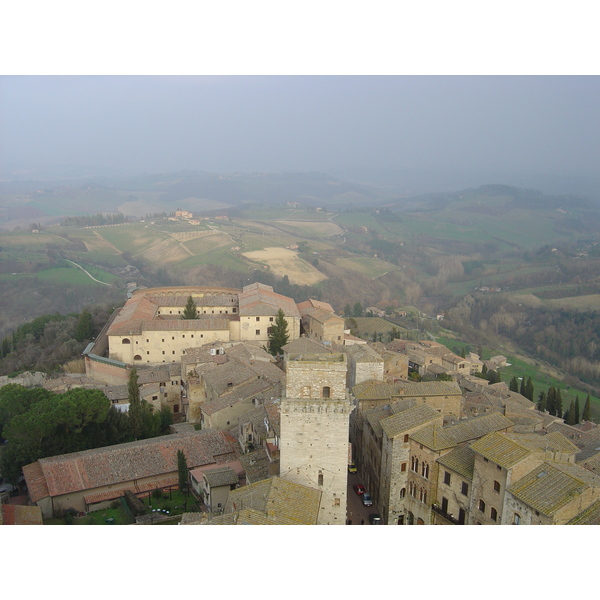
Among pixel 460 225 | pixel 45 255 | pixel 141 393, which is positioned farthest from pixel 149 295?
pixel 460 225

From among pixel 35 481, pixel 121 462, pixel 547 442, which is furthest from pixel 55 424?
pixel 547 442

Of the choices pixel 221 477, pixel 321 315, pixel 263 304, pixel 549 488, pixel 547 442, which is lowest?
pixel 221 477

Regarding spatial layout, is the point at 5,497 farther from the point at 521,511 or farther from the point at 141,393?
the point at 521,511

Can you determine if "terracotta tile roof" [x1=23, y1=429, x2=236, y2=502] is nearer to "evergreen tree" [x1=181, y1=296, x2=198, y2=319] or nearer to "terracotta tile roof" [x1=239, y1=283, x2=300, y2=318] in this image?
"terracotta tile roof" [x1=239, y1=283, x2=300, y2=318]

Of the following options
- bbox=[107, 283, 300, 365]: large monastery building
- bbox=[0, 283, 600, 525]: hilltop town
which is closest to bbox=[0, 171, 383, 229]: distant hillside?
bbox=[107, 283, 300, 365]: large monastery building

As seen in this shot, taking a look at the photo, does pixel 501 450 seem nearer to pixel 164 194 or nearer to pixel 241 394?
pixel 241 394
